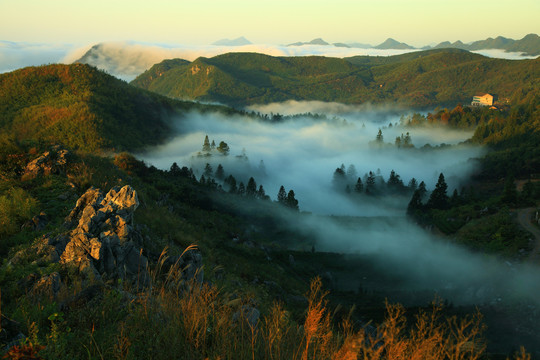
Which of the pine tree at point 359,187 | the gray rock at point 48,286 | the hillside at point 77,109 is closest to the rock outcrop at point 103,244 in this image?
the gray rock at point 48,286

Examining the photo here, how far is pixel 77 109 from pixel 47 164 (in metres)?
87.4

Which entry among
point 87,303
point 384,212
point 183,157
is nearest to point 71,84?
point 183,157

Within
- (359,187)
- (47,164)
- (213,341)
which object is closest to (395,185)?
(359,187)

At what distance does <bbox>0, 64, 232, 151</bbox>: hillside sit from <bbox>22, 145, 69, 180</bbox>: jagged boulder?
202 ft

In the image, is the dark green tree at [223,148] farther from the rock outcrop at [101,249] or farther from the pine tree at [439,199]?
the rock outcrop at [101,249]

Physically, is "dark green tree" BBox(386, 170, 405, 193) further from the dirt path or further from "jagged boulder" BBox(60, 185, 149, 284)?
"jagged boulder" BBox(60, 185, 149, 284)

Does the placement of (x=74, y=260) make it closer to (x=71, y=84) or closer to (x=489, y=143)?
(x=71, y=84)

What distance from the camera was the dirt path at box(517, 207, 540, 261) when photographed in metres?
46.2

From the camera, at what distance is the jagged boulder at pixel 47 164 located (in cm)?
1453

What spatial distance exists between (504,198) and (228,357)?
75567 mm

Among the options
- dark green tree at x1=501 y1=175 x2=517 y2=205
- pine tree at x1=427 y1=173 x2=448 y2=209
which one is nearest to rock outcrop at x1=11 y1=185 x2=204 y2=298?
dark green tree at x1=501 y1=175 x2=517 y2=205

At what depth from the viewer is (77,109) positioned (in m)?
91.1

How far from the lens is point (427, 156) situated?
17962cm

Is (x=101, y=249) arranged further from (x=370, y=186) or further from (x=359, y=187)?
(x=359, y=187)
